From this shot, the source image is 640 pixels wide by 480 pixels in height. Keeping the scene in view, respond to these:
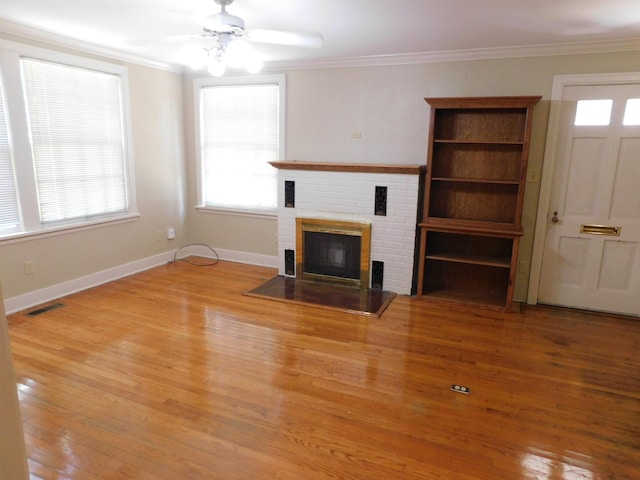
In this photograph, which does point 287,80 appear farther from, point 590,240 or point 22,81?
point 590,240

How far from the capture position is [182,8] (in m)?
2.83

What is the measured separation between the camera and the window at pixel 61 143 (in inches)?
140

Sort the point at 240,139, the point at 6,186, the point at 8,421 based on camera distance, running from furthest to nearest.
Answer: the point at 240,139 < the point at 6,186 < the point at 8,421

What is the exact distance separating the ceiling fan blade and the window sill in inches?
104

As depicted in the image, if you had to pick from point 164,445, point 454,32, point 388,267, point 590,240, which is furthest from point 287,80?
point 164,445

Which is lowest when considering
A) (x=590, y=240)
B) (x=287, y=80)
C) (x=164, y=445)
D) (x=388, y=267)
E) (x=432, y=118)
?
(x=164, y=445)

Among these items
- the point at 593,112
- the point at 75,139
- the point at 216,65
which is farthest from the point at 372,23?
the point at 75,139

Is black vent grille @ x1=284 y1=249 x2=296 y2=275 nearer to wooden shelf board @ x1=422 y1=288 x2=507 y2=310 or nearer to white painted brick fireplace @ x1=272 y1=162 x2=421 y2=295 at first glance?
white painted brick fireplace @ x1=272 y1=162 x2=421 y2=295

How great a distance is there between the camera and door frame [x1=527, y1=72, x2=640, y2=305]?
358cm

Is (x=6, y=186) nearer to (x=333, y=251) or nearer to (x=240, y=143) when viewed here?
(x=240, y=143)

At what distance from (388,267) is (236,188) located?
2.17 metres

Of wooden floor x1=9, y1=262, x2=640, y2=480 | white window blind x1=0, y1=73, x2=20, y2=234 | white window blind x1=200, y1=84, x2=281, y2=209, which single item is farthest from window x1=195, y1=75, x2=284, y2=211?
white window blind x1=0, y1=73, x2=20, y2=234

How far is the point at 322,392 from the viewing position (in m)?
2.60

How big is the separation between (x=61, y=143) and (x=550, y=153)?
450cm
